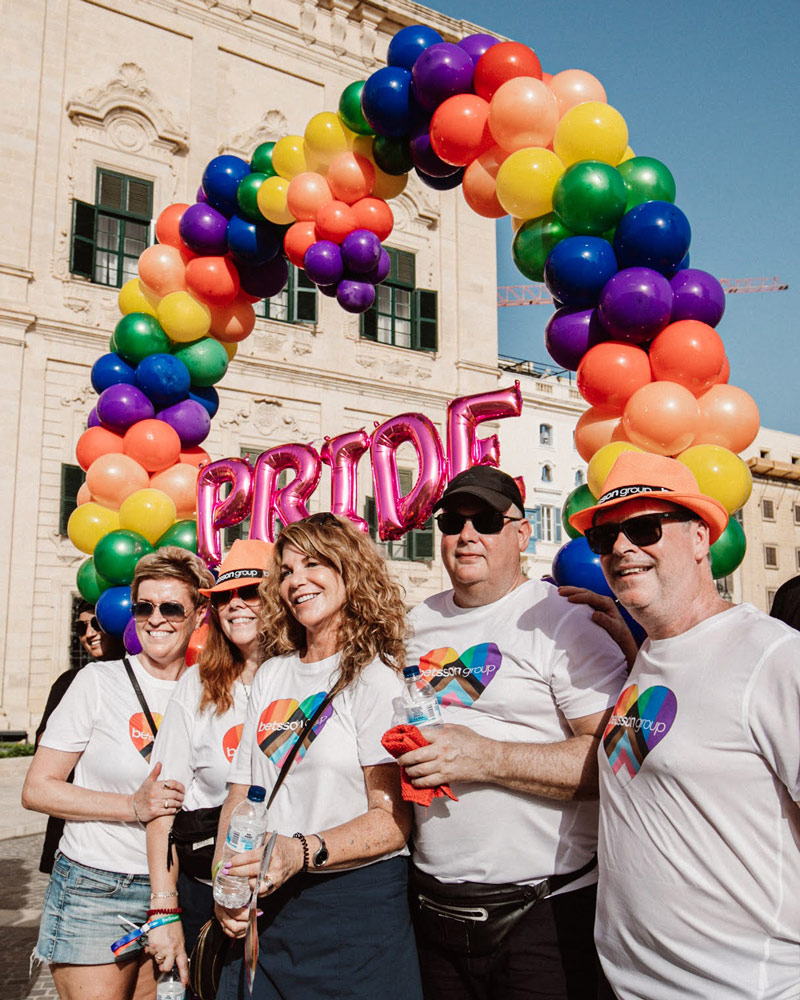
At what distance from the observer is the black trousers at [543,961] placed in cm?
249

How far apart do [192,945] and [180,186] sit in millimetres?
16076

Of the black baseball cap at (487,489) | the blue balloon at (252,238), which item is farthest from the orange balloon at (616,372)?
the blue balloon at (252,238)

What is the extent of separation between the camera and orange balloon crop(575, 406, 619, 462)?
454 centimetres

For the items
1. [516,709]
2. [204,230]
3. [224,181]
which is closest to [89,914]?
[516,709]

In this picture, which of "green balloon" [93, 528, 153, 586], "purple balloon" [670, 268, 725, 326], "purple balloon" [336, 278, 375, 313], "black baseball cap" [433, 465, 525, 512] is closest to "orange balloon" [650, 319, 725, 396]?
"purple balloon" [670, 268, 725, 326]

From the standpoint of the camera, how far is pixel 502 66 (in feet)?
16.3

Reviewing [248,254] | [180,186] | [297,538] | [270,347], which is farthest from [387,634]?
[180,186]

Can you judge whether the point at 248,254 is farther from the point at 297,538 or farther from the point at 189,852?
the point at 189,852

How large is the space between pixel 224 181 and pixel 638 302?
12.7 feet

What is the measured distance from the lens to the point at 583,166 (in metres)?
4.37

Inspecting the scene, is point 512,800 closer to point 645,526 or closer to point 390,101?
point 645,526

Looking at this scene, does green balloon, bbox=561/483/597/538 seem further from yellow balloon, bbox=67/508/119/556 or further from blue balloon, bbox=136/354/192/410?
yellow balloon, bbox=67/508/119/556

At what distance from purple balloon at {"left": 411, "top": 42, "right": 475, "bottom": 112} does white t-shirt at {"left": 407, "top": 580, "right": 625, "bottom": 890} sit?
3606 mm

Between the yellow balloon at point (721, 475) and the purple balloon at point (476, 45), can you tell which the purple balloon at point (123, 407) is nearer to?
the purple balloon at point (476, 45)
